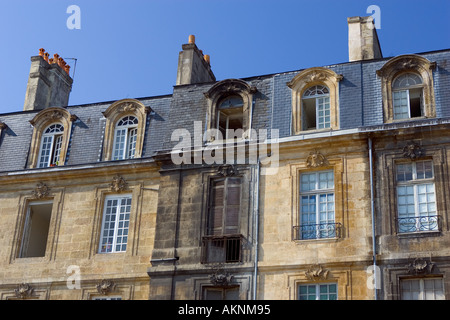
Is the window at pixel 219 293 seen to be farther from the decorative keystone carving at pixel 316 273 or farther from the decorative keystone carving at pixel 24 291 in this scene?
the decorative keystone carving at pixel 24 291

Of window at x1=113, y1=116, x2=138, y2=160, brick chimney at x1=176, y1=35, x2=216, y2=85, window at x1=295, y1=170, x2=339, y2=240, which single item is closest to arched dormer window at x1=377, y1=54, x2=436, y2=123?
window at x1=295, y1=170, x2=339, y2=240

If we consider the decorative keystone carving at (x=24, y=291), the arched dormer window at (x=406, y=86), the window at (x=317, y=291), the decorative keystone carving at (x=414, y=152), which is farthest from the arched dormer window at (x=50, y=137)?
the decorative keystone carving at (x=414, y=152)

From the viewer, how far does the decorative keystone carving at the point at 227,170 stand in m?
18.8

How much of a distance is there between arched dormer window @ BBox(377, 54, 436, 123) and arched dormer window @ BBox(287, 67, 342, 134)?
45.7 inches

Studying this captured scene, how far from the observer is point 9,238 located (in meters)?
20.4

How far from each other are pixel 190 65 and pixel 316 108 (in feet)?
13.5

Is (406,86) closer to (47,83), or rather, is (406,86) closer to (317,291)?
(317,291)

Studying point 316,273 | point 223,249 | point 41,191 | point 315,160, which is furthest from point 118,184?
point 316,273

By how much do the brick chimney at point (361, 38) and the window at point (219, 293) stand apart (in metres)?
7.13

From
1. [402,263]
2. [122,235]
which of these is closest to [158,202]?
[122,235]

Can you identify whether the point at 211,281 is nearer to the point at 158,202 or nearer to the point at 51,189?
the point at 158,202

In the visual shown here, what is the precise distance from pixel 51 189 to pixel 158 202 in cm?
331

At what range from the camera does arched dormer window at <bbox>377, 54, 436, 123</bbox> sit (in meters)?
18.4

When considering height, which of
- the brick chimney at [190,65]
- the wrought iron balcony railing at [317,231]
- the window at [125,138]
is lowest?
the wrought iron balcony railing at [317,231]
